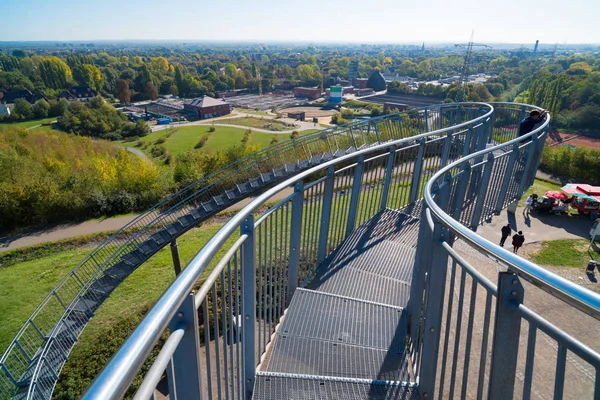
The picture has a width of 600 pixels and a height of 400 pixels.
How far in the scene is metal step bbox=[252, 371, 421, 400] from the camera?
258 centimetres

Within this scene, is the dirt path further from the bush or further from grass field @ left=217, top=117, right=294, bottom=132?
grass field @ left=217, top=117, right=294, bottom=132

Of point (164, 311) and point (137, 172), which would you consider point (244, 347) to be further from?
point (137, 172)

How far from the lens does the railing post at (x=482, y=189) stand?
5.32 m

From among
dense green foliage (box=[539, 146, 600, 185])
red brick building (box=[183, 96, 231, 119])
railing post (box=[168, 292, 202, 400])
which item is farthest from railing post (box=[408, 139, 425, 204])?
red brick building (box=[183, 96, 231, 119])

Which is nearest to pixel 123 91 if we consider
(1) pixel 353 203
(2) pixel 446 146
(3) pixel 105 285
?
(3) pixel 105 285

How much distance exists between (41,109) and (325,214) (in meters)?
71.5

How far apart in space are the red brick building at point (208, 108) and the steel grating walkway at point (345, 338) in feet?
203

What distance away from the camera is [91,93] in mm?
83312

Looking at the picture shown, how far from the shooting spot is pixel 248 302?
238 centimetres

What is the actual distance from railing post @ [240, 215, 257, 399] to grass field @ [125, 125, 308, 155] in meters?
35.8

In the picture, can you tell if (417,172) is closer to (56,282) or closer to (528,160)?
(528,160)

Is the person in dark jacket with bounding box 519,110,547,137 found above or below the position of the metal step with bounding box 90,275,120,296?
above

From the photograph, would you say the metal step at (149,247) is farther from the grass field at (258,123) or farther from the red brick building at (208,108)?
the red brick building at (208,108)

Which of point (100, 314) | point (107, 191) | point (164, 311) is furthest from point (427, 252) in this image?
point (107, 191)
